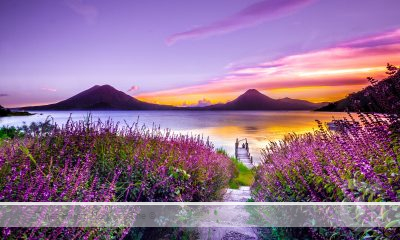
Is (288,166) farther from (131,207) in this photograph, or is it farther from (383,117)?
(131,207)

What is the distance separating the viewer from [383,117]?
10.6ft

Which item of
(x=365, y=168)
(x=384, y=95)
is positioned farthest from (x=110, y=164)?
(x=384, y=95)

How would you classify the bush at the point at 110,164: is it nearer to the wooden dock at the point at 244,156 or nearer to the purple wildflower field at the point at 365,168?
the purple wildflower field at the point at 365,168

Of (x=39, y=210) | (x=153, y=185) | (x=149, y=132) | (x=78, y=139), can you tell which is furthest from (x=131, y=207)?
(x=149, y=132)

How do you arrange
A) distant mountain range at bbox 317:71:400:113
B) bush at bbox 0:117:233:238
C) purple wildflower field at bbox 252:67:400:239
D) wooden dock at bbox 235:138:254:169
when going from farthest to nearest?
wooden dock at bbox 235:138:254:169
bush at bbox 0:117:233:238
distant mountain range at bbox 317:71:400:113
purple wildflower field at bbox 252:67:400:239

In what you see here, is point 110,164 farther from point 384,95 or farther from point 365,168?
point 384,95

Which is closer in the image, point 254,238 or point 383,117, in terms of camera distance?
point 383,117

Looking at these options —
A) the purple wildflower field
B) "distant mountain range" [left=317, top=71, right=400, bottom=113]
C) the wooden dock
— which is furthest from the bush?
the wooden dock

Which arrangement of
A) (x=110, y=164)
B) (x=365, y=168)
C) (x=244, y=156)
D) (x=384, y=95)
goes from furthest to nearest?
(x=244, y=156), (x=110, y=164), (x=384, y=95), (x=365, y=168)

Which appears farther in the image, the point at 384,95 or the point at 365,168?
the point at 384,95

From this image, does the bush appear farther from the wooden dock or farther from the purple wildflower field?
the wooden dock

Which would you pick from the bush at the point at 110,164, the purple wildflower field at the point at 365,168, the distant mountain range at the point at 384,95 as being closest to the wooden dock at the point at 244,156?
the bush at the point at 110,164

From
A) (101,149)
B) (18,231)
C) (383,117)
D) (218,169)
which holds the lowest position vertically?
(218,169)

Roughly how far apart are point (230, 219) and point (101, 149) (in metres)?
2.74
